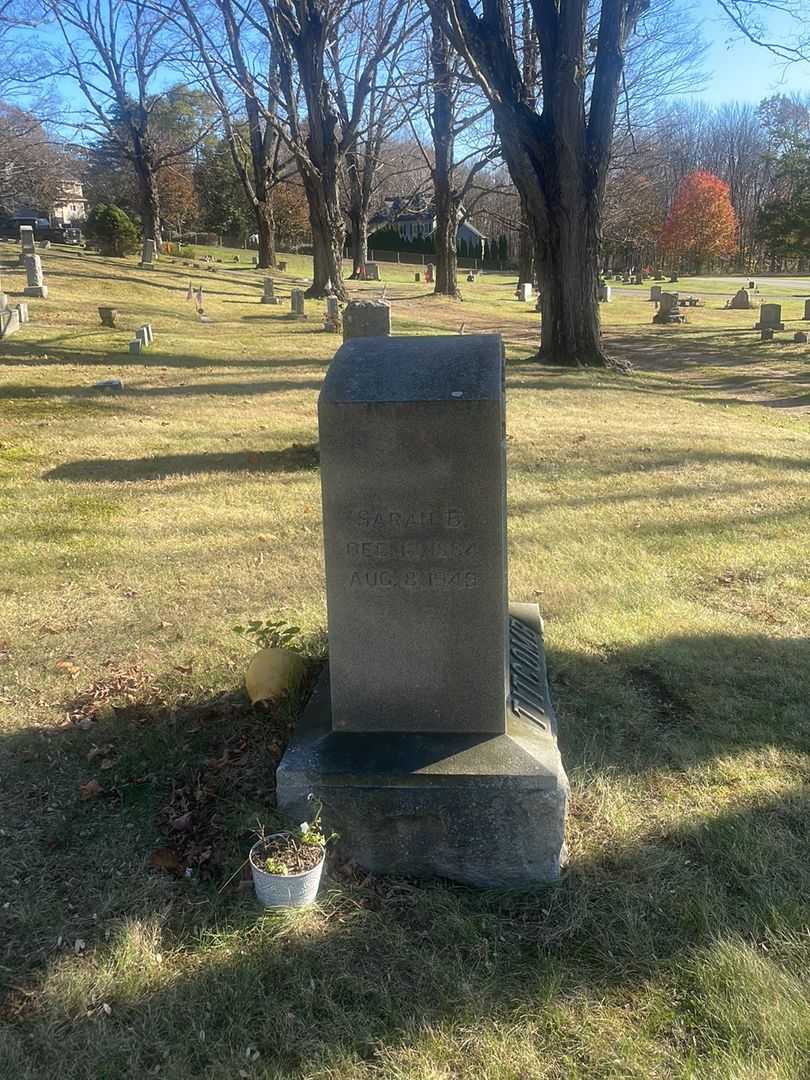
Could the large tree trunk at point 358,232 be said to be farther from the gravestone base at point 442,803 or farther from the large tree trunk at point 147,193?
the gravestone base at point 442,803

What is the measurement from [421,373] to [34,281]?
2336 cm

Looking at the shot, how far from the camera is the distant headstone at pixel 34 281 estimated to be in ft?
73.6

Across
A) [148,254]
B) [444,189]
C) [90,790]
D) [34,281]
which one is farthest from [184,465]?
[148,254]

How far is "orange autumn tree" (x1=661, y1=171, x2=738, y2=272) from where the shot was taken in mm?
70500

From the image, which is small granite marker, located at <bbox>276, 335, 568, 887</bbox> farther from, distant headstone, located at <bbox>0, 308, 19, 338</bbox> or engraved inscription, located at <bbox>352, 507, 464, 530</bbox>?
distant headstone, located at <bbox>0, 308, 19, 338</bbox>

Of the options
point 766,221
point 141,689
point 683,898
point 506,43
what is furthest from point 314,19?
point 766,221

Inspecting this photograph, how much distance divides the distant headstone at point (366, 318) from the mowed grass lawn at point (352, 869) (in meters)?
1.78

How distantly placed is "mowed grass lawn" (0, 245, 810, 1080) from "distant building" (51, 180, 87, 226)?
236 ft

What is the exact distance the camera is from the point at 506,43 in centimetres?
1410

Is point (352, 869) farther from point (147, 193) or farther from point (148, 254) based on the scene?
point (147, 193)

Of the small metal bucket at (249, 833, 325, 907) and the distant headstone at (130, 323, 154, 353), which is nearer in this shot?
the small metal bucket at (249, 833, 325, 907)

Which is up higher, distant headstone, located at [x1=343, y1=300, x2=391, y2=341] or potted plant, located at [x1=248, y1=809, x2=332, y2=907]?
distant headstone, located at [x1=343, y1=300, x2=391, y2=341]

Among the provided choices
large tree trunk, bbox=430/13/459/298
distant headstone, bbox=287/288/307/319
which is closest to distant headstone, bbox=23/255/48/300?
distant headstone, bbox=287/288/307/319

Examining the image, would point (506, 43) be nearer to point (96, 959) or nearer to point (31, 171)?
point (96, 959)
